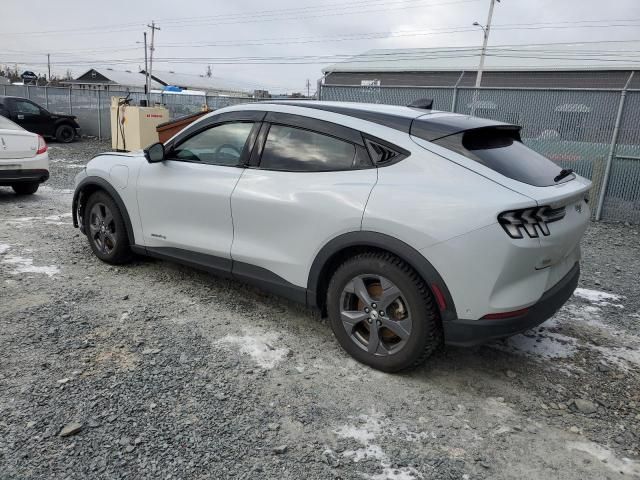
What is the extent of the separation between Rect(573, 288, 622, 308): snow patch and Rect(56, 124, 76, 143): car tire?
59.2 feet

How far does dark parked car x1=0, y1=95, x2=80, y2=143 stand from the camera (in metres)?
16.7

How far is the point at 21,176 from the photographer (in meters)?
7.61

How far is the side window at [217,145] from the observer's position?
3.80 metres

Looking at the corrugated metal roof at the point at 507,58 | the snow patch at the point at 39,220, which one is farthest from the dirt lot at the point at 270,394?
the corrugated metal roof at the point at 507,58

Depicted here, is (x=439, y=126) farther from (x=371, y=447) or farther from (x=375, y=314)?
(x=371, y=447)

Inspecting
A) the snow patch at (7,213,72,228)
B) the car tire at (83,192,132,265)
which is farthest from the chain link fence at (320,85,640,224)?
the snow patch at (7,213,72,228)

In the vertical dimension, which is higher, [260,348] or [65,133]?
[65,133]

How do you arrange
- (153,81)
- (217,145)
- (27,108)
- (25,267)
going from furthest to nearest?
(153,81), (27,108), (25,267), (217,145)

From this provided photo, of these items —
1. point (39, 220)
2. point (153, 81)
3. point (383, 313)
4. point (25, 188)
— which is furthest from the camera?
point (153, 81)

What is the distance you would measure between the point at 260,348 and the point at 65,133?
17.6m

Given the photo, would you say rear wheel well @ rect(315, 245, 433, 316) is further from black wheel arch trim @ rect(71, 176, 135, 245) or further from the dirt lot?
black wheel arch trim @ rect(71, 176, 135, 245)

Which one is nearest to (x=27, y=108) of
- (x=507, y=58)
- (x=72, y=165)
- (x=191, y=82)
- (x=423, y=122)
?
(x=72, y=165)

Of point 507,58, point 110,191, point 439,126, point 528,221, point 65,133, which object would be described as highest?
point 507,58

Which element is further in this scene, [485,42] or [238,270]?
[485,42]
